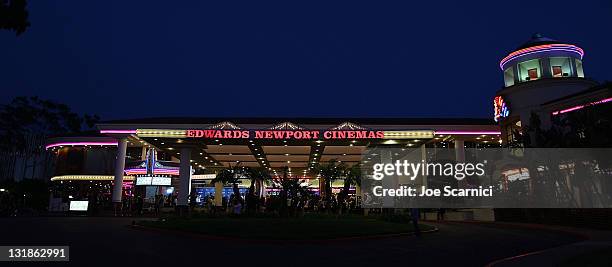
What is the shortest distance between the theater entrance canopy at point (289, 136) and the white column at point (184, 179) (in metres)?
0.62

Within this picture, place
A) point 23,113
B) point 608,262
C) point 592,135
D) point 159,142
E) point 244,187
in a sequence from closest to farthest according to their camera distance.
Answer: point 608,262 → point 592,135 → point 23,113 → point 159,142 → point 244,187

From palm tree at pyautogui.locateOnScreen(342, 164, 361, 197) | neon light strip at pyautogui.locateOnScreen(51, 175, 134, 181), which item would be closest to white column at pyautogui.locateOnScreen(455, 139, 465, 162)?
palm tree at pyautogui.locateOnScreen(342, 164, 361, 197)

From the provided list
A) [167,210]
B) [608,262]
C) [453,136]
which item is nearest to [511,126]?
[453,136]

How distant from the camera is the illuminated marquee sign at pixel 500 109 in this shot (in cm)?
3569

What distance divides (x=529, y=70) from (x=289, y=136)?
72.8 feet

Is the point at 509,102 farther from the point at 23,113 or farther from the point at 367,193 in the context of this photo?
the point at 23,113

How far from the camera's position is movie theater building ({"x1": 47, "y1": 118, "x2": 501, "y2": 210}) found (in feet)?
100

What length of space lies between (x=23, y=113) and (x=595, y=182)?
33.9 m

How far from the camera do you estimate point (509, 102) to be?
3584 centimetres

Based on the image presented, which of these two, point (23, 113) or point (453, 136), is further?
point (453, 136)

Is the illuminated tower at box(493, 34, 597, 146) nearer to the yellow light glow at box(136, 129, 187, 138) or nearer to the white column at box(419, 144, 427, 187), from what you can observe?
the white column at box(419, 144, 427, 187)

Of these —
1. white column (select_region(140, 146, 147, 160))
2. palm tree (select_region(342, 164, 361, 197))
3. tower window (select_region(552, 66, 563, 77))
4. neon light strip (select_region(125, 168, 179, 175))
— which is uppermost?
tower window (select_region(552, 66, 563, 77))

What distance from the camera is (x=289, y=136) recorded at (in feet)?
100

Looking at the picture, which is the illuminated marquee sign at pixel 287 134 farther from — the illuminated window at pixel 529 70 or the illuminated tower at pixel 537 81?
the illuminated window at pixel 529 70
